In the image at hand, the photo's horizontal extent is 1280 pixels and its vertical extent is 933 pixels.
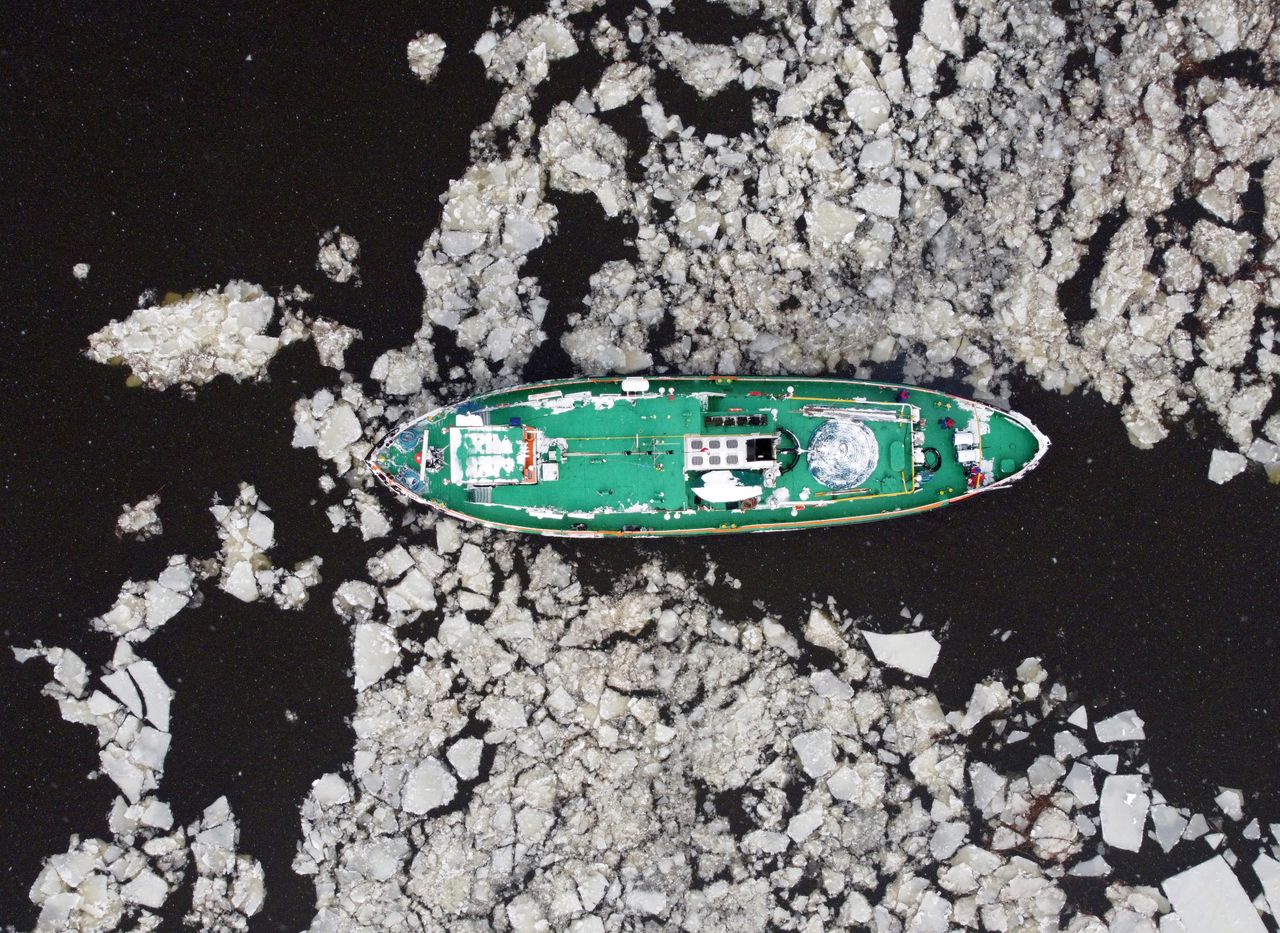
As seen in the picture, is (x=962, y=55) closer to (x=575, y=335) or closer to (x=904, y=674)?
(x=575, y=335)

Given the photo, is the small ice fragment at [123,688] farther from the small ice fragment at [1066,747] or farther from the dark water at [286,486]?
the small ice fragment at [1066,747]

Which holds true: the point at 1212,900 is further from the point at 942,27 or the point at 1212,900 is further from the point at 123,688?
the point at 123,688

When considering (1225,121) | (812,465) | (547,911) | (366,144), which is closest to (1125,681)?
(812,465)

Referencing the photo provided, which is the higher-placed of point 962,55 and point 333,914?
point 962,55

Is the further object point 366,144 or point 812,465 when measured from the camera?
point 366,144

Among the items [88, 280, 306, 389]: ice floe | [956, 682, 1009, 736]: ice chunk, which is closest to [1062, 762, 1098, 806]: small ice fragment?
[956, 682, 1009, 736]: ice chunk

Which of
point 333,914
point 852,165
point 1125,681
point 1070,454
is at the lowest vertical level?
point 333,914

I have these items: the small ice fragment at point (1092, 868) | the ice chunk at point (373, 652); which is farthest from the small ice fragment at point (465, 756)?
the small ice fragment at point (1092, 868)
